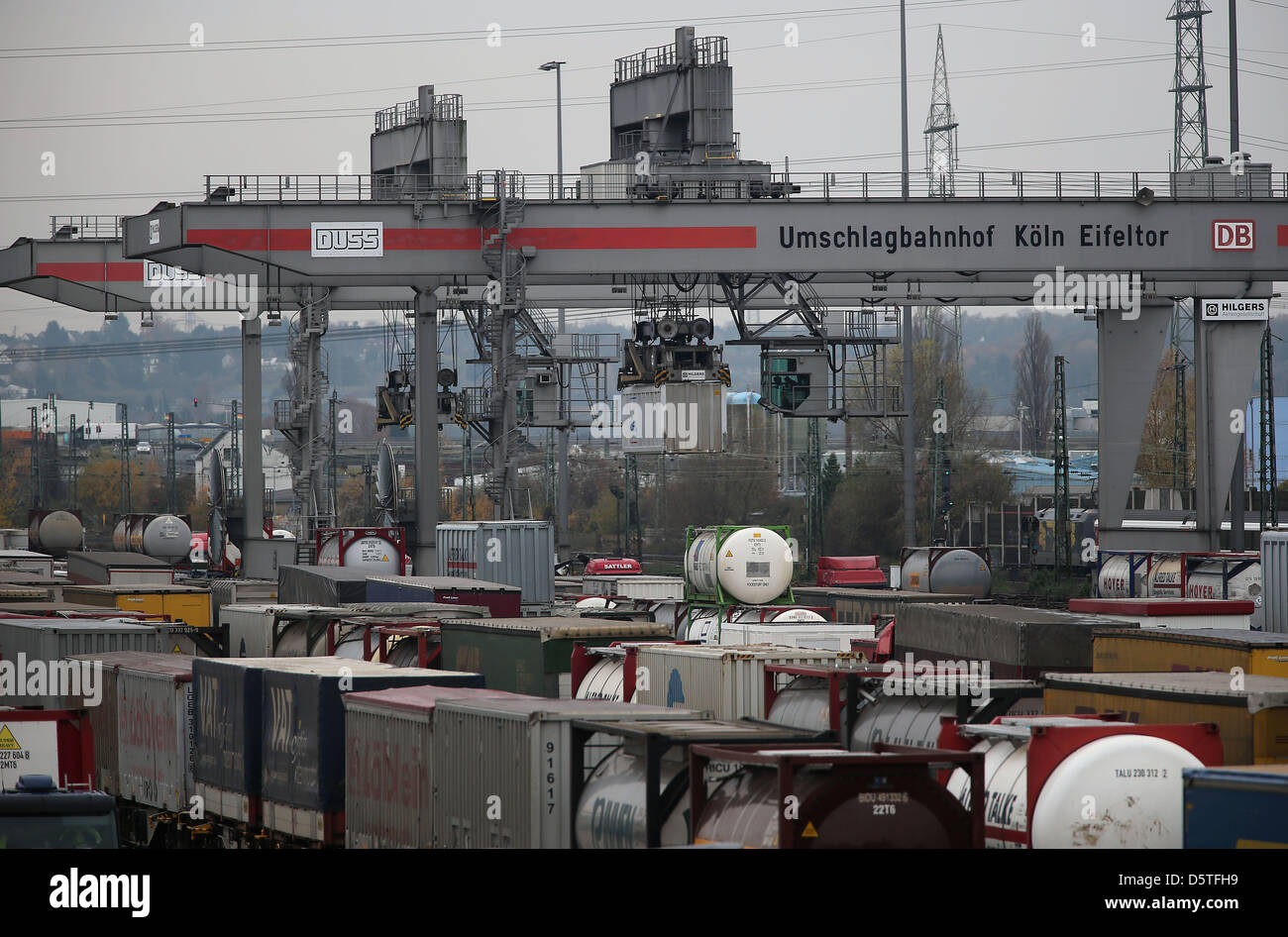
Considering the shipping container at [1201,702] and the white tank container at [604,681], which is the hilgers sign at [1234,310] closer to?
the white tank container at [604,681]

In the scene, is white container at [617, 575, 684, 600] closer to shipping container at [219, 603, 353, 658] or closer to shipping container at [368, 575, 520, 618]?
shipping container at [368, 575, 520, 618]

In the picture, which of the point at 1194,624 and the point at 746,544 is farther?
the point at 746,544

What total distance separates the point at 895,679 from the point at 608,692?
4751 mm

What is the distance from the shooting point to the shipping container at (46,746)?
14.2m

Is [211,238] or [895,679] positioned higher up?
[211,238]

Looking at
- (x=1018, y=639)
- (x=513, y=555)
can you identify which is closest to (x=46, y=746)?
(x=1018, y=639)

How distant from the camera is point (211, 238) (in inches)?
1224

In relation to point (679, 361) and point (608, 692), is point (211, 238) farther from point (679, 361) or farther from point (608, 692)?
point (608, 692)

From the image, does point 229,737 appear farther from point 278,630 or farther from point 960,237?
point 960,237

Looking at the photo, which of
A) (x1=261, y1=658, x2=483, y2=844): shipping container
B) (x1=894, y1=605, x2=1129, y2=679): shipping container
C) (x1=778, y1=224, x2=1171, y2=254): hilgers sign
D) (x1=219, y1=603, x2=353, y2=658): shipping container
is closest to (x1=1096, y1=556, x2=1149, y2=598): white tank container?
(x1=778, y1=224, x2=1171, y2=254): hilgers sign

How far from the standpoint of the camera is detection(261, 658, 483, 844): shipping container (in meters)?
14.3
